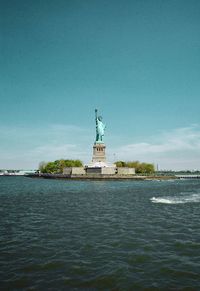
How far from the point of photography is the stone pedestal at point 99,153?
128875 millimetres

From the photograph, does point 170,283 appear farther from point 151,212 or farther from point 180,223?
point 151,212

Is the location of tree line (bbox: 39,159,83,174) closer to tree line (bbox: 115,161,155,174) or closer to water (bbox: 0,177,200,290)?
tree line (bbox: 115,161,155,174)

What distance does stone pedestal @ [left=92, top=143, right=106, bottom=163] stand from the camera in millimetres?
128875

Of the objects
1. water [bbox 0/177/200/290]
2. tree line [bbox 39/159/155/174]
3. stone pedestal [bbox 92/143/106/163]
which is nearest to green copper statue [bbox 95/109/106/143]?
stone pedestal [bbox 92/143/106/163]

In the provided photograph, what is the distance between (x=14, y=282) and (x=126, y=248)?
718cm

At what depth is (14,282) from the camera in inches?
518

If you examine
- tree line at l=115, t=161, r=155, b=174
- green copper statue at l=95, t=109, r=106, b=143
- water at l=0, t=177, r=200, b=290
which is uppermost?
green copper statue at l=95, t=109, r=106, b=143

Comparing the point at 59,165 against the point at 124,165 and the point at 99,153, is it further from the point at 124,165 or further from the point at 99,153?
the point at 99,153

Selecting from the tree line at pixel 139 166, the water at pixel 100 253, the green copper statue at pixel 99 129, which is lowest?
the water at pixel 100 253

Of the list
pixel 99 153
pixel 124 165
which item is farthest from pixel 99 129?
pixel 124 165

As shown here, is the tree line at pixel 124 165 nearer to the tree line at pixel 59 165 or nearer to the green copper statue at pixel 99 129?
the tree line at pixel 59 165

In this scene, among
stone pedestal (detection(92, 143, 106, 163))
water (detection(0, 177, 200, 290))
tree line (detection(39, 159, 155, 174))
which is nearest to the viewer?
water (detection(0, 177, 200, 290))

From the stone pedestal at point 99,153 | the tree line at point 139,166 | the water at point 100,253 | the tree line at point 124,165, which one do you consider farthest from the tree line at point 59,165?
the water at point 100,253

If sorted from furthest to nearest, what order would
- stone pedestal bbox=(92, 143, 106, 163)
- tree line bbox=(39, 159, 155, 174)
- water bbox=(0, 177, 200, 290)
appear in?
tree line bbox=(39, 159, 155, 174)
stone pedestal bbox=(92, 143, 106, 163)
water bbox=(0, 177, 200, 290)
